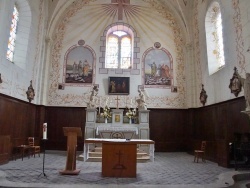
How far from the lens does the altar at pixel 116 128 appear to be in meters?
11.1

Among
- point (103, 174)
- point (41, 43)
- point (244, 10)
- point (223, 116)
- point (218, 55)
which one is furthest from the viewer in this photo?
point (41, 43)

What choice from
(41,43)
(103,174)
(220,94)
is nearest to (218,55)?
(220,94)

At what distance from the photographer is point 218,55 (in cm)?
1191

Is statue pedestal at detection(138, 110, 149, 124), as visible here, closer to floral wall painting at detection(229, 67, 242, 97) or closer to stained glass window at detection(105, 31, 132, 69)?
stained glass window at detection(105, 31, 132, 69)

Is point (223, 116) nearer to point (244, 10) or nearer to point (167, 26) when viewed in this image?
point (244, 10)

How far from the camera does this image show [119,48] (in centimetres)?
1520

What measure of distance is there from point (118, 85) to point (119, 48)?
274cm

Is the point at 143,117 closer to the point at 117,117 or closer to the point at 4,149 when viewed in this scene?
the point at 117,117

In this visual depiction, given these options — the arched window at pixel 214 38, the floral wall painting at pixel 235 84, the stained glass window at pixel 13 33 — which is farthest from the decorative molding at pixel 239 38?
the stained glass window at pixel 13 33

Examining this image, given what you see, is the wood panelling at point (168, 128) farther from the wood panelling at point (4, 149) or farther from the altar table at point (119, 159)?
the wood panelling at point (4, 149)

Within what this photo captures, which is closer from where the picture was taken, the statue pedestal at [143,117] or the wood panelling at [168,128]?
the statue pedestal at [143,117]

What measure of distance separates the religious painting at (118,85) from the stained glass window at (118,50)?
107 cm

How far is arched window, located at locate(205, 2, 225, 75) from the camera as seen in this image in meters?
11.8

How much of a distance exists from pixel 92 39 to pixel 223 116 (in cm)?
906
